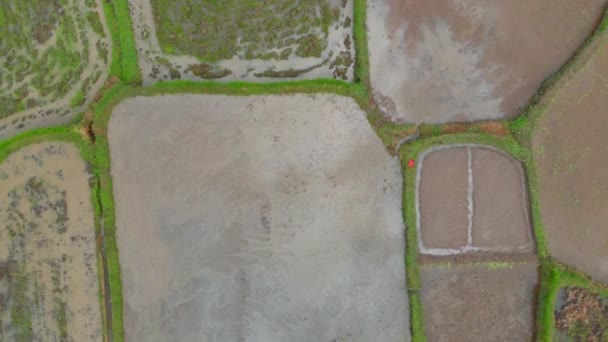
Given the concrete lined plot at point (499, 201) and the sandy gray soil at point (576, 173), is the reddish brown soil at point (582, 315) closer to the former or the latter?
the sandy gray soil at point (576, 173)

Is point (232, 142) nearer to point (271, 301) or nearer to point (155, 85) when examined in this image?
point (155, 85)

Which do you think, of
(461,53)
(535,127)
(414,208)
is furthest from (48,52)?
(535,127)

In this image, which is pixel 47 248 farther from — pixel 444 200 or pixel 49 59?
pixel 444 200

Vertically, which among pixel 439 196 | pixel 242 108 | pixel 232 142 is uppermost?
pixel 242 108

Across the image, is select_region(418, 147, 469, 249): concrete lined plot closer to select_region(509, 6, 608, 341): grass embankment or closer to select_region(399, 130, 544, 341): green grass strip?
select_region(399, 130, 544, 341): green grass strip

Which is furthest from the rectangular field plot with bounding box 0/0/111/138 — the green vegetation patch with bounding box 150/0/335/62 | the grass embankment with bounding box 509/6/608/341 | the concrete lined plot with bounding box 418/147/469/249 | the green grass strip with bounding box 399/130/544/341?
the grass embankment with bounding box 509/6/608/341

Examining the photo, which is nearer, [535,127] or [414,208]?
[414,208]

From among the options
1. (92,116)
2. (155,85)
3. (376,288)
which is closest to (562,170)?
(376,288)

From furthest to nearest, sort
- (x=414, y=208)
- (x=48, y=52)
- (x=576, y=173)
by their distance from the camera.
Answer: (x=576, y=173) < (x=48, y=52) < (x=414, y=208)
